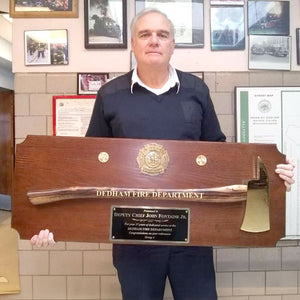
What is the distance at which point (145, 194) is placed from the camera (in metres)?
1.21

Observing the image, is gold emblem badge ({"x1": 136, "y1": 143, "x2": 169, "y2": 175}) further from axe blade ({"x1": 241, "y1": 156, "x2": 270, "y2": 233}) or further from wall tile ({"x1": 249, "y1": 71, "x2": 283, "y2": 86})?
wall tile ({"x1": 249, "y1": 71, "x2": 283, "y2": 86})

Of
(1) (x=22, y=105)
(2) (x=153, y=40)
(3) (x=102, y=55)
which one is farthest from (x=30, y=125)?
(2) (x=153, y=40)

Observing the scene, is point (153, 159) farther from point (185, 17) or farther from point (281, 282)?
point (281, 282)

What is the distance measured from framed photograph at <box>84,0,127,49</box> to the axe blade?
1.08 metres

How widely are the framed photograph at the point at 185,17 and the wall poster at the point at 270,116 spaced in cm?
37

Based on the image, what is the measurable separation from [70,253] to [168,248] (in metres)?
0.92

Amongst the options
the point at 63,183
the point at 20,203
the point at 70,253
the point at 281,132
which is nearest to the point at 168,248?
the point at 63,183

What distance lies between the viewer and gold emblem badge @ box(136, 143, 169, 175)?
1.21m

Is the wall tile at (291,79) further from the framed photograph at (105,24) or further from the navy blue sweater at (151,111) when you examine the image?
the framed photograph at (105,24)

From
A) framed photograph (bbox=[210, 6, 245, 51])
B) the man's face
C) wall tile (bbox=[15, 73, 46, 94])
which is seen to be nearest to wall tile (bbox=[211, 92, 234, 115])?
framed photograph (bbox=[210, 6, 245, 51])

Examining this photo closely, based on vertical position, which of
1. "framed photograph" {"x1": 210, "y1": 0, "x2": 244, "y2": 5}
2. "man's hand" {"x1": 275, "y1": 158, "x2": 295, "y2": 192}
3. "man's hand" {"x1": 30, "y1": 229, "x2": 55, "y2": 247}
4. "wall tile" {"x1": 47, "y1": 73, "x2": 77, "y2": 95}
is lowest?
"man's hand" {"x1": 30, "y1": 229, "x2": 55, "y2": 247}

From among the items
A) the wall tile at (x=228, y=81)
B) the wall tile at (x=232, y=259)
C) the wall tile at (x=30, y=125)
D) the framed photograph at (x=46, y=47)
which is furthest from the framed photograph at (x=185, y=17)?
the wall tile at (x=232, y=259)

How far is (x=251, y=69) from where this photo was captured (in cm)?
192

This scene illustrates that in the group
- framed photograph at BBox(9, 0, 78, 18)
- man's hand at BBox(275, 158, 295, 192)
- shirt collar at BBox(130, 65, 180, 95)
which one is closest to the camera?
man's hand at BBox(275, 158, 295, 192)
